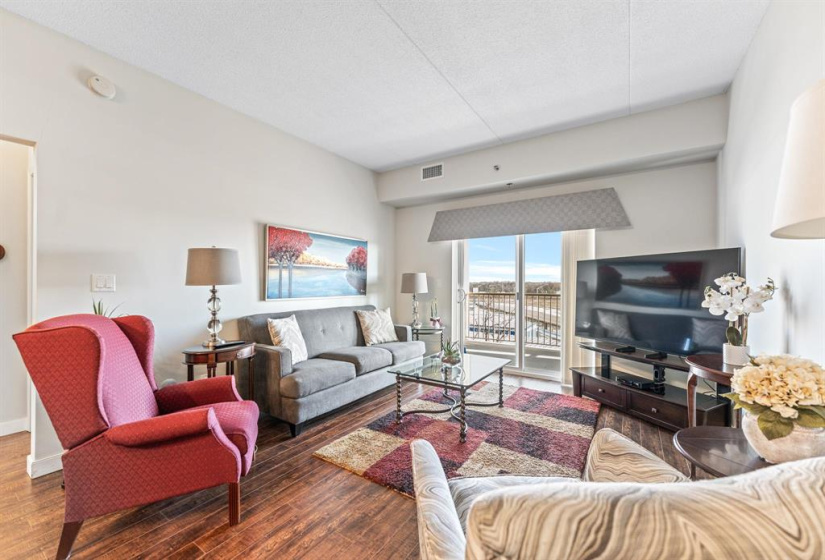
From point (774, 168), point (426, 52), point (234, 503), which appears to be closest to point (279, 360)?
point (234, 503)

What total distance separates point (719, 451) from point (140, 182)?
3733mm

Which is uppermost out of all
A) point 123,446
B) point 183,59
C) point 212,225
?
point 183,59

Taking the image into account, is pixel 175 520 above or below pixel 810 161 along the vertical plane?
below

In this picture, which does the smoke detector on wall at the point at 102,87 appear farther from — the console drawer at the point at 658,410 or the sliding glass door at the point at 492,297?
the console drawer at the point at 658,410

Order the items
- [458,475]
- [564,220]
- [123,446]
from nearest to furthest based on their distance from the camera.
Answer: [123,446], [458,475], [564,220]

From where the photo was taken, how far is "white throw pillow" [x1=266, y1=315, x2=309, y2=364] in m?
3.13

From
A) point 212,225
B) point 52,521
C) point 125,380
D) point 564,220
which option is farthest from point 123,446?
point 564,220

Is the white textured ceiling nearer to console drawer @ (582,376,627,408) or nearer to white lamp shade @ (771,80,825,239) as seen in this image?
white lamp shade @ (771,80,825,239)

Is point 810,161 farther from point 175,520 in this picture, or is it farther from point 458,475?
point 175,520

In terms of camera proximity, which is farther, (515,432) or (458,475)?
(515,432)

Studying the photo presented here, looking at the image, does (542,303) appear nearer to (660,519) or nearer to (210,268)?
(210,268)

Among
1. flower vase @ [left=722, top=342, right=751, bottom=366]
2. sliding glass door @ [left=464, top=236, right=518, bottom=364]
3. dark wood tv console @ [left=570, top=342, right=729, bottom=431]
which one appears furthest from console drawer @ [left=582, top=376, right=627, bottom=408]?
flower vase @ [left=722, top=342, right=751, bottom=366]

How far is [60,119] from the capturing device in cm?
229

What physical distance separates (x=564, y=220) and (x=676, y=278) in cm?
137
